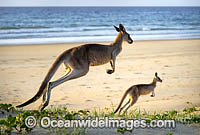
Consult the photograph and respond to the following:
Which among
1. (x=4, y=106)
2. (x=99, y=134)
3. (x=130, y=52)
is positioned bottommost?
(x=99, y=134)

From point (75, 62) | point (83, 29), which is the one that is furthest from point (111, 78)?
point (83, 29)

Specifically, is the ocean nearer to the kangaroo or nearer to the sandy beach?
the sandy beach

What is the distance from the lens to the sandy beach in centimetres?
859

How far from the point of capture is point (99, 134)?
16.5 feet

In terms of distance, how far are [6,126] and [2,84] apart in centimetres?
563

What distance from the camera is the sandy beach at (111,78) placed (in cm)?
859

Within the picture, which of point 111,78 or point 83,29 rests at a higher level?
point 83,29

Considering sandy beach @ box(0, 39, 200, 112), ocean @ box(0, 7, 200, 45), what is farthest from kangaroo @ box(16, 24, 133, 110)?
ocean @ box(0, 7, 200, 45)

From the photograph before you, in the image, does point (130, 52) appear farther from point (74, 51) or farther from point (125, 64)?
point (74, 51)

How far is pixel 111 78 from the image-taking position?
1111cm

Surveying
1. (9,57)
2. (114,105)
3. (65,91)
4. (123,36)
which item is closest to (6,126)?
(123,36)

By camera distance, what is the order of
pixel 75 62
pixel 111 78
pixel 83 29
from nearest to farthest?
pixel 75 62
pixel 111 78
pixel 83 29

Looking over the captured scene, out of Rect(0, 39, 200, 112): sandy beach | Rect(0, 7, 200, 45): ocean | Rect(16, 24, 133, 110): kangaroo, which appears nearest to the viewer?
Rect(16, 24, 133, 110): kangaroo

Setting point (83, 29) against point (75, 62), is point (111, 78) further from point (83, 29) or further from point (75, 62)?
point (83, 29)
